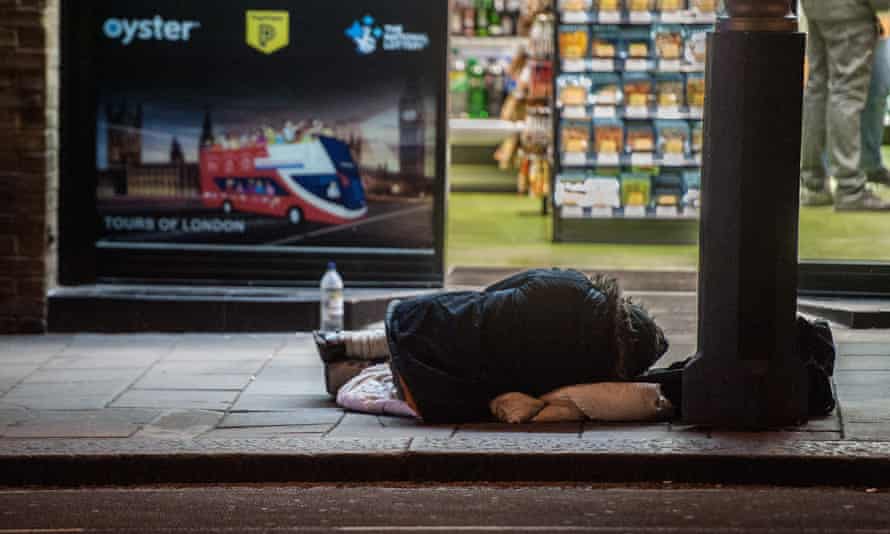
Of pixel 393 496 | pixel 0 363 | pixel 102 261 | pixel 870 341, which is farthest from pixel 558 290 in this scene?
pixel 102 261

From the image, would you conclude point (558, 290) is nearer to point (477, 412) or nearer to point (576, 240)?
point (477, 412)

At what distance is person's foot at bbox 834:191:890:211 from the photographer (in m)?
11.4

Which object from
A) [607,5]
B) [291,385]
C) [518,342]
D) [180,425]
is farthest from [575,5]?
[180,425]

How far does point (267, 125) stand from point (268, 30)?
1.99 ft

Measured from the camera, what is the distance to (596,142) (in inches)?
531

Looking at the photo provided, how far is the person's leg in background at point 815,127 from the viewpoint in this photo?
11578 millimetres

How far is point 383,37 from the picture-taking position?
1129cm

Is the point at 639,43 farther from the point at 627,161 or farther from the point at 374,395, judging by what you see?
the point at 374,395

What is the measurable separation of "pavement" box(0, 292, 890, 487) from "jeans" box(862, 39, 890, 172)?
253 cm

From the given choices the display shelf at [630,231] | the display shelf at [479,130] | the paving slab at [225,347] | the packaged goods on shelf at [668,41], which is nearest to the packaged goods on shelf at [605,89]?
the packaged goods on shelf at [668,41]

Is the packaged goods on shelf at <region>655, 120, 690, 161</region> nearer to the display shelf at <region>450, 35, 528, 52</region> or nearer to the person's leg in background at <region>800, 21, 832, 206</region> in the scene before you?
the person's leg in background at <region>800, 21, 832, 206</region>

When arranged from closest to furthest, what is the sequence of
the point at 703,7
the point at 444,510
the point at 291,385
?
the point at 444,510
the point at 291,385
the point at 703,7

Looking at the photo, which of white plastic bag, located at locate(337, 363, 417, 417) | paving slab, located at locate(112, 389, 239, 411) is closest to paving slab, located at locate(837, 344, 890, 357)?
white plastic bag, located at locate(337, 363, 417, 417)

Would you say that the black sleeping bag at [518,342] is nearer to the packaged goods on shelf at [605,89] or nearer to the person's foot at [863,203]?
the person's foot at [863,203]
